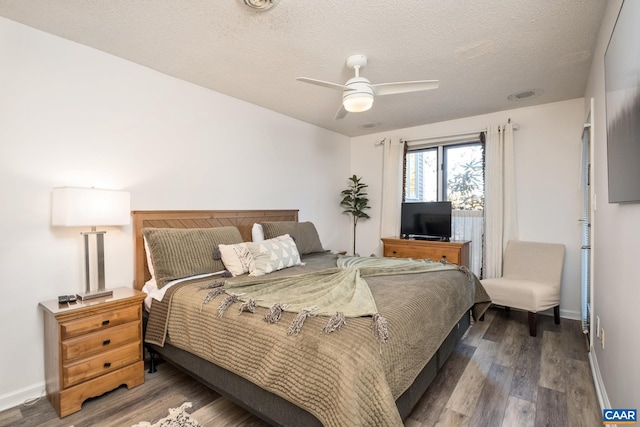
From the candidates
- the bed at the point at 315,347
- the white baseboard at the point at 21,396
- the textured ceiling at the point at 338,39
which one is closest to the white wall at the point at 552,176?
the textured ceiling at the point at 338,39

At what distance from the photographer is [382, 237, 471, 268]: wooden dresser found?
3.81 meters

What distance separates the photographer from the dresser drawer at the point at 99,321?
191 centimetres

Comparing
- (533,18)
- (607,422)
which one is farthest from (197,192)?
(607,422)

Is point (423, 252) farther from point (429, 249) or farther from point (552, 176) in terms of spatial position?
point (552, 176)

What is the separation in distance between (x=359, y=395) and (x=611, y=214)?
1.81 metres

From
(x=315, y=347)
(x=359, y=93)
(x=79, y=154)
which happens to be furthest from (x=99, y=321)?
(x=359, y=93)

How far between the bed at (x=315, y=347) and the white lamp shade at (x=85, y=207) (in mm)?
372

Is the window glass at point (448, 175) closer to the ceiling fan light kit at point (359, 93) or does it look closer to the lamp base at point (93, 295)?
the ceiling fan light kit at point (359, 93)

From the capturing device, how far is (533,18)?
6.67ft

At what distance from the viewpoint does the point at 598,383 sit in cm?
205

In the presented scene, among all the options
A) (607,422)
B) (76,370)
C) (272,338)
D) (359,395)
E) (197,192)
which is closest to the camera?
(359,395)

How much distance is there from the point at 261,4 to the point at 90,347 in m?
2.43

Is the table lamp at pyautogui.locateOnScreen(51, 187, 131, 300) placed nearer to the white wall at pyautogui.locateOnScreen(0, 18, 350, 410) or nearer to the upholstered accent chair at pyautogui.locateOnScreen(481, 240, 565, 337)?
the white wall at pyautogui.locateOnScreen(0, 18, 350, 410)

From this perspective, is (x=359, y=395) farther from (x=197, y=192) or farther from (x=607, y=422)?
(x=197, y=192)
